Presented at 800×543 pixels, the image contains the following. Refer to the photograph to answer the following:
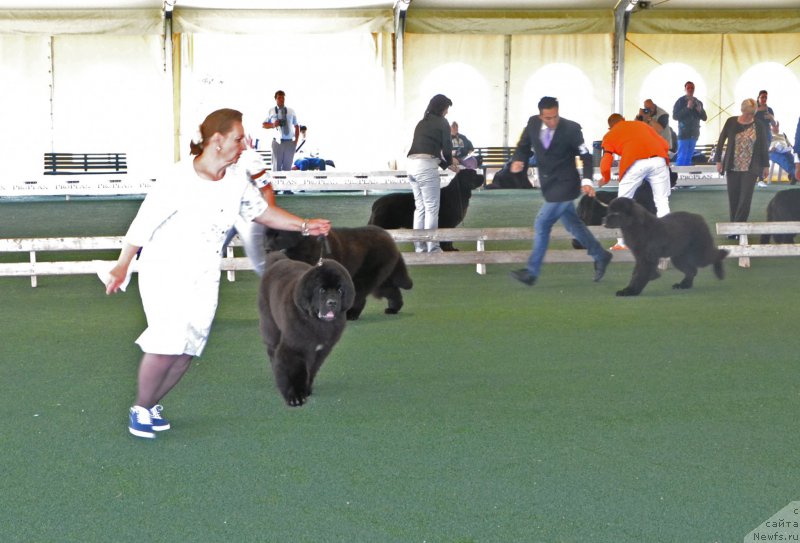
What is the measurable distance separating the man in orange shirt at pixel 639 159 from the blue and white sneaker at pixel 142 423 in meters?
7.86

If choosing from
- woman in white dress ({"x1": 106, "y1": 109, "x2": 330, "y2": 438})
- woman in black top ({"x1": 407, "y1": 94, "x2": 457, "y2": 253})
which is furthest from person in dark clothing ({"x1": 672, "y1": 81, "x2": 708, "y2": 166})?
woman in white dress ({"x1": 106, "y1": 109, "x2": 330, "y2": 438})

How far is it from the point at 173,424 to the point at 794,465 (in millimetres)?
3033

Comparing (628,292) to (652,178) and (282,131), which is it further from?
(282,131)

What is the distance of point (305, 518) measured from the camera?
4004 millimetres

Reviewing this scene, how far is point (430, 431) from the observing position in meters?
5.30

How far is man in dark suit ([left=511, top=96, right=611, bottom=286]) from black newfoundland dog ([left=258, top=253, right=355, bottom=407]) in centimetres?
447

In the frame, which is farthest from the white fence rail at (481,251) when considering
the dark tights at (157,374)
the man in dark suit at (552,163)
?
the dark tights at (157,374)

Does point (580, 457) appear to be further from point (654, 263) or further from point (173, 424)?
point (654, 263)

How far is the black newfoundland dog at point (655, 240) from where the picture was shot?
10172 millimetres

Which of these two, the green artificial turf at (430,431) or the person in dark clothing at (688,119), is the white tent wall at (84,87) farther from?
the green artificial turf at (430,431)

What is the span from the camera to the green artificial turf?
4.00m

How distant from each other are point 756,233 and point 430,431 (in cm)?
774

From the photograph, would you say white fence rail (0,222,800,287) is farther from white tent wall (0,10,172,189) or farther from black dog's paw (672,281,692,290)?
white tent wall (0,10,172,189)

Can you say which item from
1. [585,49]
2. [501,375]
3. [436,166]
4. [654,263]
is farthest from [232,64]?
[501,375]
